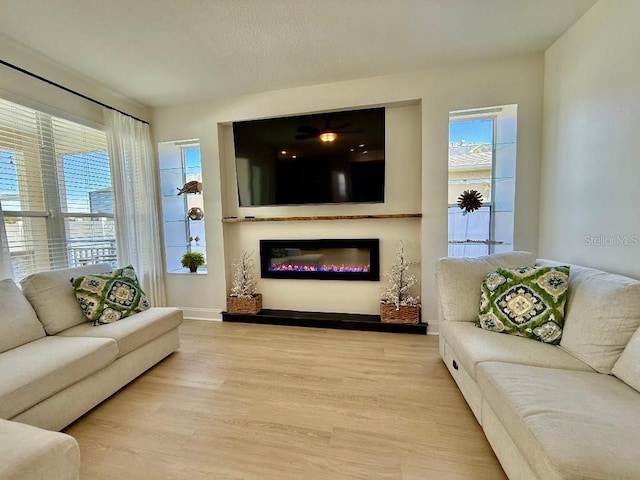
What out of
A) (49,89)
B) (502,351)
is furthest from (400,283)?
(49,89)

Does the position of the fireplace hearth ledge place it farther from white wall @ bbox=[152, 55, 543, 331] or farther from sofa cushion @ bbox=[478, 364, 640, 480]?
sofa cushion @ bbox=[478, 364, 640, 480]

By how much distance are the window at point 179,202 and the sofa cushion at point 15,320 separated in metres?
1.66

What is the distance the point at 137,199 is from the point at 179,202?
1.62 ft

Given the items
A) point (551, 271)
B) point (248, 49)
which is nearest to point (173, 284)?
point (248, 49)

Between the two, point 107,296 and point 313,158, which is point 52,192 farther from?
point 313,158

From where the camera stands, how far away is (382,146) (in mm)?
2908

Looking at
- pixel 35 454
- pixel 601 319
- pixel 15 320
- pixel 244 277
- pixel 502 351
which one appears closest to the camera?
pixel 35 454

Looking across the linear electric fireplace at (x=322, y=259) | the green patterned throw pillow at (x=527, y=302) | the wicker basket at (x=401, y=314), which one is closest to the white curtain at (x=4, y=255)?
the linear electric fireplace at (x=322, y=259)

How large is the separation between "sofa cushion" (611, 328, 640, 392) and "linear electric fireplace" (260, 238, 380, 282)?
6.59 feet

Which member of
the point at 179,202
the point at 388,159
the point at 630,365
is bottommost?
the point at 630,365

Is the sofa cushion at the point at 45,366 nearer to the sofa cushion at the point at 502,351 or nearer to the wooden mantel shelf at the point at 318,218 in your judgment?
the wooden mantel shelf at the point at 318,218

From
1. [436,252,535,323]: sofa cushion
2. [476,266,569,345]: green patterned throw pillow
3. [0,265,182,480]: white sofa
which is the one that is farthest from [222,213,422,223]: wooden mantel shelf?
[0,265,182,480]: white sofa

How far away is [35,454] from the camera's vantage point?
950 mm

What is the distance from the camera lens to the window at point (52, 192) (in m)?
2.24
